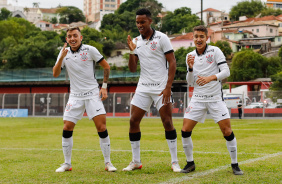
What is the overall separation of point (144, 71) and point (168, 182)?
2.34 meters

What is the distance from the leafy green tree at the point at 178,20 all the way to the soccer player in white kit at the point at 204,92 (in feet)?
439

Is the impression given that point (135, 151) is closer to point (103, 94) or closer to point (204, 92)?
point (103, 94)

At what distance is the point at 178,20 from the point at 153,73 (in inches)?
5437

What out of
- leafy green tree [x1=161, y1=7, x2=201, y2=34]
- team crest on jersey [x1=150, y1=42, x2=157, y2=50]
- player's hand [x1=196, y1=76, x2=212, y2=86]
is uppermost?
leafy green tree [x1=161, y1=7, x2=201, y2=34]

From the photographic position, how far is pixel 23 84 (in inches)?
2518

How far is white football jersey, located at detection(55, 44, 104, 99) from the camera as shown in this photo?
9.09 meters

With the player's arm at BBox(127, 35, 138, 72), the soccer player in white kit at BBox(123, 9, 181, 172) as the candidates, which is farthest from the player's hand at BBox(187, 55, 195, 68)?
the player's arm at BBox(127, 35, 138, 72)

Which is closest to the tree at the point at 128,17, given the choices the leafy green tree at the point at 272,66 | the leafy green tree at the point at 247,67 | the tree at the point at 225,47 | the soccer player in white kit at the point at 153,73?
the tree at the point at 225,47

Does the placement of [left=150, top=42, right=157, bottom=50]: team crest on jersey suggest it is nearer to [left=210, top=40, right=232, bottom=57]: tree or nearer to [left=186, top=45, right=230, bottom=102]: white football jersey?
[left=186, top=45, right=230, bottom=102]: white football jersey

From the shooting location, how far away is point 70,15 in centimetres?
19400

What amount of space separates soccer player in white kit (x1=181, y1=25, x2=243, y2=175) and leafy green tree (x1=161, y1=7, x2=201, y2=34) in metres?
134

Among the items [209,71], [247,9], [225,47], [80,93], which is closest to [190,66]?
[209,71]

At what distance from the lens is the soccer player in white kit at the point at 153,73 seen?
8727 millimetres

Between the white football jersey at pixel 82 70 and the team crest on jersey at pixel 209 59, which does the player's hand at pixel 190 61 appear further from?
the white football jersey at pixel 82 70
